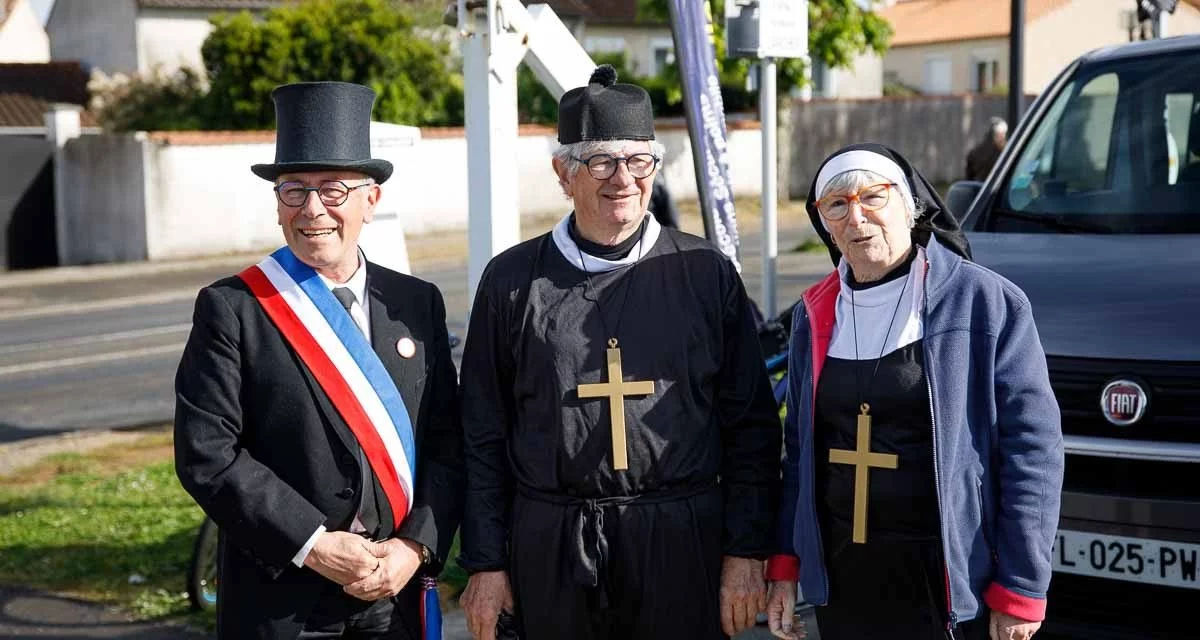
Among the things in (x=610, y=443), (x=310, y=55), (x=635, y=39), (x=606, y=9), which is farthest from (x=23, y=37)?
Answer: (x=610, y=443)

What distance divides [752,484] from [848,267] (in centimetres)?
59

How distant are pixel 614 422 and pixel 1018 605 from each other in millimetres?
1024

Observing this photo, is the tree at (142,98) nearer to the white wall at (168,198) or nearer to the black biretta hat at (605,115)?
the white wall at (168,198)

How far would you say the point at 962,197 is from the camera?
566 cm

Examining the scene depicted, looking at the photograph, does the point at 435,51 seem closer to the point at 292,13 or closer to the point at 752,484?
the point at 292,13

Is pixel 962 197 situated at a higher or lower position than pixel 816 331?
higher

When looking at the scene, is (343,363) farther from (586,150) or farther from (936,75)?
(936,75)

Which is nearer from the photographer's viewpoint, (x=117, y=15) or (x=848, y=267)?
(x=848, y=267)

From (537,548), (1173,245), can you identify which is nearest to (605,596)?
(537,548)

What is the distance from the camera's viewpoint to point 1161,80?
551 cm

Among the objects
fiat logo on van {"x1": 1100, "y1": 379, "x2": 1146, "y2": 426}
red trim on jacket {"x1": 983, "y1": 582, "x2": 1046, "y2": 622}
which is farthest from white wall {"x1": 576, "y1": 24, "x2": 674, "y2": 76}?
red trim on jacket {"x1": 983, "y1": 582, "x2": 1046, "y2": 622}

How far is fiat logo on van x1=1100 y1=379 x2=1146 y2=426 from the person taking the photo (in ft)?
12.9

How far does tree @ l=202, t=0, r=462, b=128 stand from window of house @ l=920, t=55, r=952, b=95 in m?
32.6

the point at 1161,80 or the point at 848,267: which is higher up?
the point at 1161,80
